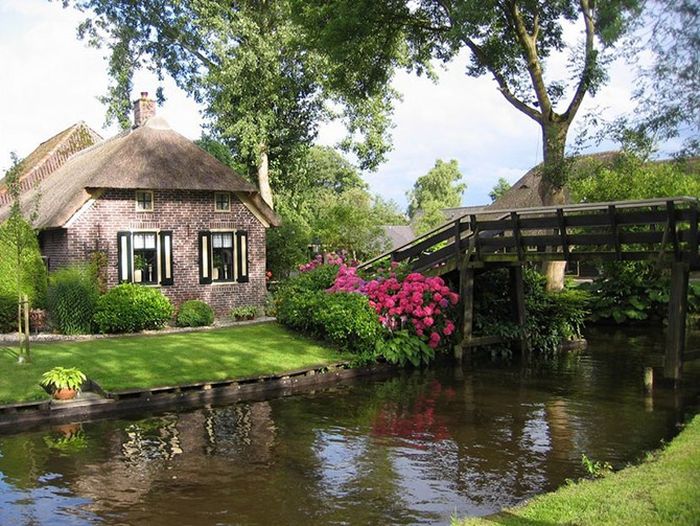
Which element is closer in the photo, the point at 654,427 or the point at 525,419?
the point at 654,427

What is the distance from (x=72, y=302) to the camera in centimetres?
1952

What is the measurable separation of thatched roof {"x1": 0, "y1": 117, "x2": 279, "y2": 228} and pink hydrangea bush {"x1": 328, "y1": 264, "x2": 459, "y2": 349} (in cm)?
660

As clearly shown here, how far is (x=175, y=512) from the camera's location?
8.08m

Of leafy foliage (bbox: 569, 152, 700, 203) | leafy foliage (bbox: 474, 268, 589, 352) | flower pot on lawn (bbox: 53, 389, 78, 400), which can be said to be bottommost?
flower pot on lawn (bbox: 53, 389, 78, 400)

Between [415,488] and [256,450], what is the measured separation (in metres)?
2.77

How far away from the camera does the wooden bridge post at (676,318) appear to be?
14.5 metres

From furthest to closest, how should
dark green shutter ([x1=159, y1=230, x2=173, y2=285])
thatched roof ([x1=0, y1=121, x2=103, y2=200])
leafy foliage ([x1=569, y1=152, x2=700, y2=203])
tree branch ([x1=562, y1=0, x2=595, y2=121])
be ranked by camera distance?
thatched roof ([x1=0, y1=121, x2=103, y2=200]) < leafy foliage ([x1=569, y1=152, x2=700, y2=203]) < dark green shutter ([x1=159, y1=230, x2=173, y2=285]) < tree branch ([x1=562, y1=0, x2=595, y2=121])

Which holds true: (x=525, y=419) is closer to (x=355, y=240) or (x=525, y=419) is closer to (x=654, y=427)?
(x=654, y=427)

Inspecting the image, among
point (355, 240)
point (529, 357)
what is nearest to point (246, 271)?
point (355, 240)

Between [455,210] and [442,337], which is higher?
[455,210]

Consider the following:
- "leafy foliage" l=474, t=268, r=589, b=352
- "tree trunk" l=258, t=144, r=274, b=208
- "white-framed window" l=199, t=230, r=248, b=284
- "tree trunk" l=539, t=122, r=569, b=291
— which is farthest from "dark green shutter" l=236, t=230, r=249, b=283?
"tree trunk" l=539, t=122, r=569, b=291

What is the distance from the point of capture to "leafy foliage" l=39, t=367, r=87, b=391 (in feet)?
41.3

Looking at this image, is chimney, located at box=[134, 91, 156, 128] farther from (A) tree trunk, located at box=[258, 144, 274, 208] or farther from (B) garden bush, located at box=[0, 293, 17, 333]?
(B) garden bush, located at box=[0, 293, 17, 333]

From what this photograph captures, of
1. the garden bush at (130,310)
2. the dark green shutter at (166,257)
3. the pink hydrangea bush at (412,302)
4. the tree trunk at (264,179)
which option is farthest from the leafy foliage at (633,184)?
the tree trunk at (264,179)
